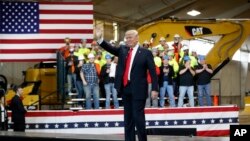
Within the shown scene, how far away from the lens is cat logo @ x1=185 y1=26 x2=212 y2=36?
694 inches

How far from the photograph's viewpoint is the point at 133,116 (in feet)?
22.1

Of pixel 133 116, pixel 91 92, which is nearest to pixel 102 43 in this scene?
pixel 133 116

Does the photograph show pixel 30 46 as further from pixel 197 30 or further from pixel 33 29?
pixel 197 30

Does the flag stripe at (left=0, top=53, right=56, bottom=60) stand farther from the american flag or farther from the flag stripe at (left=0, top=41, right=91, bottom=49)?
the flag stripe at (left=0, top=41, right=91, bottom=49)

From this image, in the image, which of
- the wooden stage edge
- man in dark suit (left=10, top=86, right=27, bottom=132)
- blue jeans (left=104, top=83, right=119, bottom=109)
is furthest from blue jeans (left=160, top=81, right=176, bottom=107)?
the wooden stage edge

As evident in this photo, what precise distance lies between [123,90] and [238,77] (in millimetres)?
32836

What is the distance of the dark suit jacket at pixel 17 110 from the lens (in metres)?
13.6

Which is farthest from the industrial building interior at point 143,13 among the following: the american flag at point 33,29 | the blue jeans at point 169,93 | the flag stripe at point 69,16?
the blue jeans at point 169,93

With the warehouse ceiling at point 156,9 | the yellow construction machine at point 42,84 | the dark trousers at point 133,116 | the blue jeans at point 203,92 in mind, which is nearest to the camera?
the dark trousers at point 133,116

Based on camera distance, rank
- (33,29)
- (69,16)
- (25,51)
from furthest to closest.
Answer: (69,16), (33,29), (25,51)

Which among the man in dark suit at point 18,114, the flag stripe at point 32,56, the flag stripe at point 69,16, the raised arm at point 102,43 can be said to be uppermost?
the flag stripe at point 69,16

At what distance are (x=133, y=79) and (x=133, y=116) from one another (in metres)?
0.51

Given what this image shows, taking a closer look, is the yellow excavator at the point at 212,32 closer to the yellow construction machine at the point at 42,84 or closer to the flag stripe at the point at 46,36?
the flag stripe at the point at 46,36

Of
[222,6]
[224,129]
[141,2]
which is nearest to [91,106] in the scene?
[224,129]
